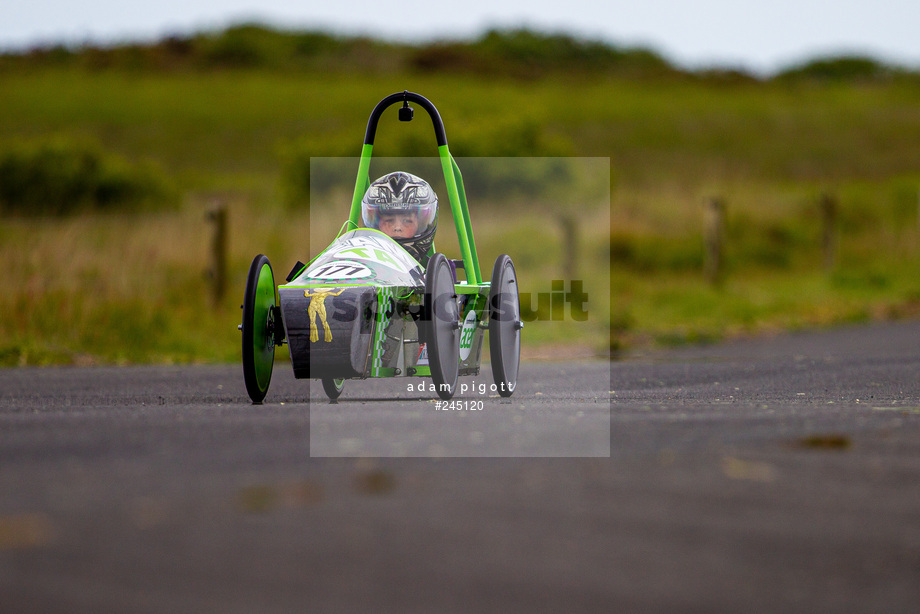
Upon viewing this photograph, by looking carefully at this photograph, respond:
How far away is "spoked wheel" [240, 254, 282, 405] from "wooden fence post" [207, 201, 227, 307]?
350 inches

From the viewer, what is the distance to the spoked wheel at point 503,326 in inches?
319

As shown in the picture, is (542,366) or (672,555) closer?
(672,555)

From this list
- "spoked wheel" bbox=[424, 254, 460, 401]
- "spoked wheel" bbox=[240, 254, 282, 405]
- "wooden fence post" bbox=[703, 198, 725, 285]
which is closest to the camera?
"spoked wheel" bbox=[424, 254, 460, 401]

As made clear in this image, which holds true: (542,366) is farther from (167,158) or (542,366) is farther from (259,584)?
(167,158)

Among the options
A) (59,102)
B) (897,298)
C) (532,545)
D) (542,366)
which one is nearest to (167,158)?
(59,102)

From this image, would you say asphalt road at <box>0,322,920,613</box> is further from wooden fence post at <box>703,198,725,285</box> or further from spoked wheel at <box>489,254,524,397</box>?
wooden fence post at <box>703,198,725,285</box>

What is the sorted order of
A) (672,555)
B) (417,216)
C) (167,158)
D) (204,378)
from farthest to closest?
(167,158), (204,378), (417,216), (672,555)

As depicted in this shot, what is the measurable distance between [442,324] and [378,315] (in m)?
0.40

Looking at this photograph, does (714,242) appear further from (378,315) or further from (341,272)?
(341,272)

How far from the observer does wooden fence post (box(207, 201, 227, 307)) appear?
1661 cm

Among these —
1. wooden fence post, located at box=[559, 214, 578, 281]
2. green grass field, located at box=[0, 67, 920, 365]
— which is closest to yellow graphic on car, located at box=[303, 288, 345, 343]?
green grass field, located at box=[0, 67, 920, 365]

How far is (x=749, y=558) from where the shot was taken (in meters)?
3.54

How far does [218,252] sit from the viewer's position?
55.4 feet

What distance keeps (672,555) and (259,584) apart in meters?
1.20
